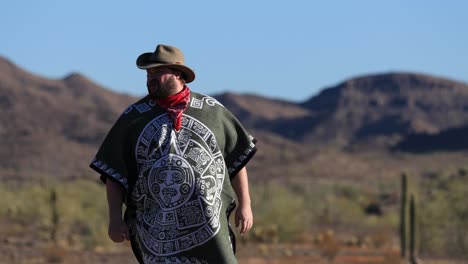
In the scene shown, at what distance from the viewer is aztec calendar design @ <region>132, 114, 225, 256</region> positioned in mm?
6477

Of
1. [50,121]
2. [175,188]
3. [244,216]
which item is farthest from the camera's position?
[50,121]

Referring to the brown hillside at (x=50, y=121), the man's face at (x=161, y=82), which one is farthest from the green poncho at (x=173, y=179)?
the brown hillside at (x=50, y=121)

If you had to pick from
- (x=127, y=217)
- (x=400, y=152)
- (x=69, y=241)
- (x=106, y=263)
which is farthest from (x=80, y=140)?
(x=127, y=217)

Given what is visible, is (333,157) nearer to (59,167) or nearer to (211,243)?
(59,167)

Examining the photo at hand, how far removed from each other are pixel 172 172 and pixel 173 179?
4cm

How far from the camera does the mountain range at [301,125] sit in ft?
255

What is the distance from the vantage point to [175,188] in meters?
6.47

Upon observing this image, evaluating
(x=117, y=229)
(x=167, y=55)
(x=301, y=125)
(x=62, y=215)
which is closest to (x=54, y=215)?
(x=62, y=215)

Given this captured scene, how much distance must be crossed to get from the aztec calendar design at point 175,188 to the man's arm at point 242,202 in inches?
9.2

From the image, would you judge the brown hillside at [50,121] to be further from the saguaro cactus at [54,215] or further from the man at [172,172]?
the man at [172,172]

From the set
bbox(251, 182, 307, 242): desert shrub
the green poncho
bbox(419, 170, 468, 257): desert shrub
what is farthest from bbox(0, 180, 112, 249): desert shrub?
the green poncho

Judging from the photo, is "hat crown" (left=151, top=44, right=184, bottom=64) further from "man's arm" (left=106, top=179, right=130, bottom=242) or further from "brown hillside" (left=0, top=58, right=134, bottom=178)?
"brown hillside" (left=0, top=58, right=134, bottom=178)

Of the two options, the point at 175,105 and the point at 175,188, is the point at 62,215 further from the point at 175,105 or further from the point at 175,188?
the point at 175,188

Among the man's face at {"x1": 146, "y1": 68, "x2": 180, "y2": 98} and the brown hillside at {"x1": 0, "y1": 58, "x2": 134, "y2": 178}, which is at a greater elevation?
the man's face at {"x1": 146, "y1": 68, "x2": 180, "y2": 98}
